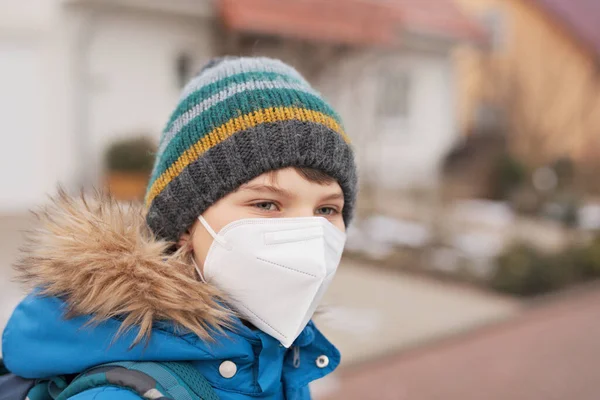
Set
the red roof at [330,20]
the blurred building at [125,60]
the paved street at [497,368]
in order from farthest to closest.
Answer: the red roof at [330,20] < the blurred building at [125,60] < the paved street at [497,368]

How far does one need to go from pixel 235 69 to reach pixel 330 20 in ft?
35.3

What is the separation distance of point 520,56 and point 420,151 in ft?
18.9

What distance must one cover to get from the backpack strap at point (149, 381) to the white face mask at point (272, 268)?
26 cm

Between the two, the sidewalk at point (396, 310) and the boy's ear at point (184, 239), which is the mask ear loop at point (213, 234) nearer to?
the boy's ear at point (184, 239)

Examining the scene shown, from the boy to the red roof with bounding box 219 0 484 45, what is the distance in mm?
9399

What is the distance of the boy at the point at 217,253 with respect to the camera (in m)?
1.40

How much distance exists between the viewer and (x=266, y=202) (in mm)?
1602

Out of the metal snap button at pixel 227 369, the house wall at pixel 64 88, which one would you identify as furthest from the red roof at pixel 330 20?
the metal snap button at pixel 227 369

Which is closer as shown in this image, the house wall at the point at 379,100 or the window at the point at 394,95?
the house wall at the point at 379,100

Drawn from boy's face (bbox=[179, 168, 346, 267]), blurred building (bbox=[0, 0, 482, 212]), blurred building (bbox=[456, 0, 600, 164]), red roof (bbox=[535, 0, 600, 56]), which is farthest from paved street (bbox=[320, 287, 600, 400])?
red roof (bbox=[535, 0, 600, 56])

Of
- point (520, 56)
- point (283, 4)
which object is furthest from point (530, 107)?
point (283, 4)

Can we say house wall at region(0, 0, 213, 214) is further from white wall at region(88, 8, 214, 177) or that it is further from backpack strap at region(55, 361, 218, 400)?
backpack strap at region(55, 361, 218, 400)

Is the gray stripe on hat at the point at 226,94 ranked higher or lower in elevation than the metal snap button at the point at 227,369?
higher

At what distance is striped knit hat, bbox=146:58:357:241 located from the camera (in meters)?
1.57
